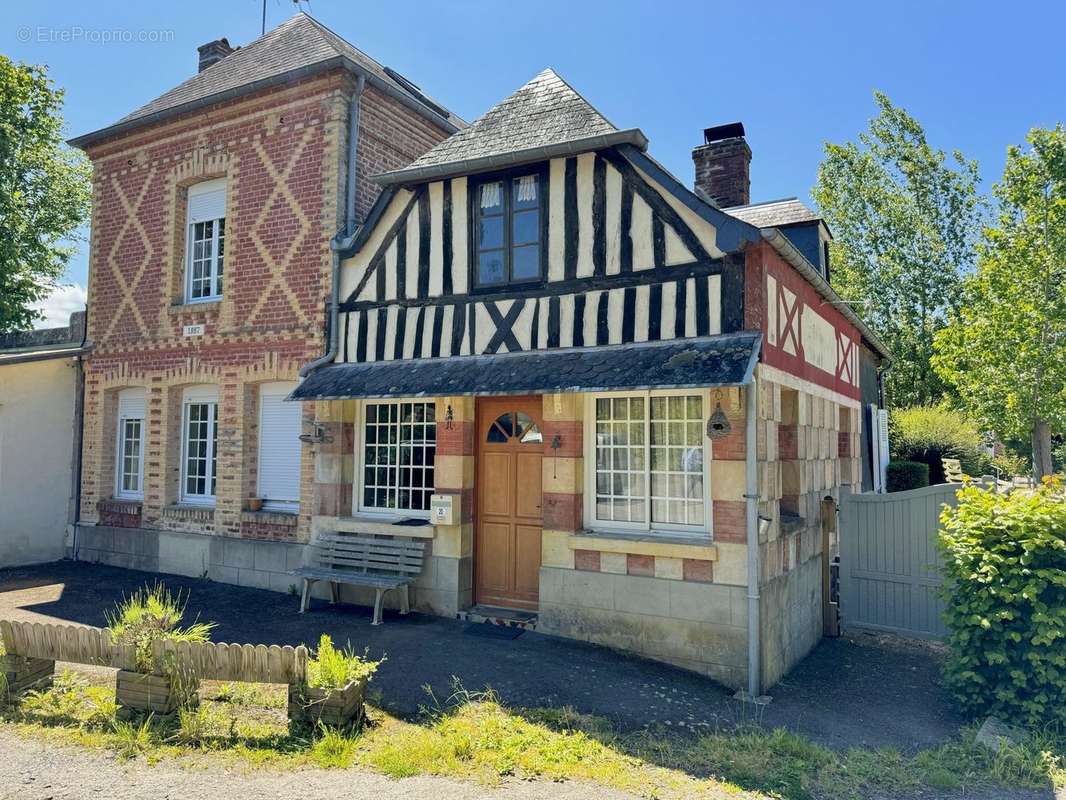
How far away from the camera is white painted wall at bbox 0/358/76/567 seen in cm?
1092

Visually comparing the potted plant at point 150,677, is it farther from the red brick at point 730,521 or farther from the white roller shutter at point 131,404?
the white roller shutter at point 131,404

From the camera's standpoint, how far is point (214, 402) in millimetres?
10297

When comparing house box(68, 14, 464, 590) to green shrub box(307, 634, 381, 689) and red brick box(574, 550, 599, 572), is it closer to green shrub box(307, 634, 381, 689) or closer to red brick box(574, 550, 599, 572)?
red brick box(574, 550, 599, 572)

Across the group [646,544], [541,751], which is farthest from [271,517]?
[541,751]

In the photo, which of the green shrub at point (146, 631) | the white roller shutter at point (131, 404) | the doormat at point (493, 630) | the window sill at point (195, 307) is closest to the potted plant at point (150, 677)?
the green shrub at point (146, 631)

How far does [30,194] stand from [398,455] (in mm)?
14973

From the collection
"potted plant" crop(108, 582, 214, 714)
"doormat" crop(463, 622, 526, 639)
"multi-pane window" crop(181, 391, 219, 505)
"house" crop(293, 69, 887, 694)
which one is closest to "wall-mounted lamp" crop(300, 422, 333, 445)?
"house" crop(293, 69, 887, 694)

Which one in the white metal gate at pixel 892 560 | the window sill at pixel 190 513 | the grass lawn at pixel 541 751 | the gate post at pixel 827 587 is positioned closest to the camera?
the grass lawn at pixel 541 751

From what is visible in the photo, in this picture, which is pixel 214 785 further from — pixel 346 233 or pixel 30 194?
pixel 30 194

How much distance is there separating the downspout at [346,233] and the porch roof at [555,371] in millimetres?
192

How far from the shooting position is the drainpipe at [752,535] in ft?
20.6

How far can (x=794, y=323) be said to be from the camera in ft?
25.9

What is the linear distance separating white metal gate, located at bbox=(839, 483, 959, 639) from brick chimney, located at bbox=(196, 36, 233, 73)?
13.0 meters

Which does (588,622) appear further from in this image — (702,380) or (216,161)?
(216,161)
